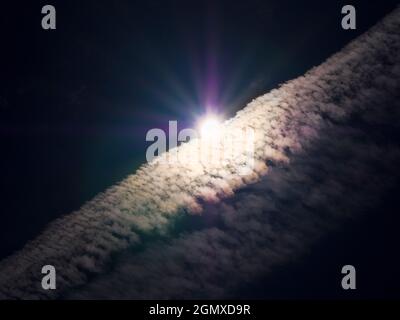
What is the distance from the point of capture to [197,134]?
18.0 feet

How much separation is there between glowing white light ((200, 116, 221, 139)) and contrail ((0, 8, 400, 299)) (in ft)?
0.62

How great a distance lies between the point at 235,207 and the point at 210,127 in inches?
68.2

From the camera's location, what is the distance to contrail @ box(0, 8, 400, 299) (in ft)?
11.9

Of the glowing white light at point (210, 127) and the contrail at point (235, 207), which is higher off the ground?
the glowing white light at point (210, 127)

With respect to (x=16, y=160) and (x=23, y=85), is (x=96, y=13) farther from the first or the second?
(x=16, y=160)

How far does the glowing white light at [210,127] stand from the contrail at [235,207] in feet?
0.62

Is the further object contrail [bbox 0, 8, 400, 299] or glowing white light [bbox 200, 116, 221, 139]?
glowing white light [bbox 200, 116, 221, 139]

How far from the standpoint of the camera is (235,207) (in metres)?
4.23

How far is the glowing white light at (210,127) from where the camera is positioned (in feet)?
17.9

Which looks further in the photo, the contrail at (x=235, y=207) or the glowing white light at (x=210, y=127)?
the glowing white light at (x=210, y=127)

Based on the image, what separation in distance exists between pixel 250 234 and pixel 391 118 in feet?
8.58

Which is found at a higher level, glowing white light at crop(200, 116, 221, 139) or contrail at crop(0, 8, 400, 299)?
glowing white light at crop(200, 116, 221, 139)

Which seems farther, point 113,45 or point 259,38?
point 259,38
